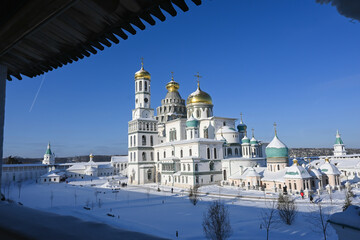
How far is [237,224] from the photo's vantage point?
14.3 meters

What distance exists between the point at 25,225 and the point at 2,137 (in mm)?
3927

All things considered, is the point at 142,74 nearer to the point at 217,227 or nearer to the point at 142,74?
the point at 142,74

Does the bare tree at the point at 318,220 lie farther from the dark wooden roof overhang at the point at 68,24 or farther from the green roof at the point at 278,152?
the green roof at the point at 278,152

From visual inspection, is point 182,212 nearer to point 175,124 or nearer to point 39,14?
point 39,14

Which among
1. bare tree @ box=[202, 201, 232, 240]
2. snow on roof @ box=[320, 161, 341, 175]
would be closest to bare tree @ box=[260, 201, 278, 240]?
bare tree @ box=[202, 201, 232, 240]

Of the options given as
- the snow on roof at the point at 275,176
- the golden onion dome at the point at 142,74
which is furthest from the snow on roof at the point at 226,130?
the golden onion dome at the point at 142,74

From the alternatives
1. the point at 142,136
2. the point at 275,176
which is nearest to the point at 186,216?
the point at 275,176

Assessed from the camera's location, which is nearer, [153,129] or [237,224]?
[237,224]

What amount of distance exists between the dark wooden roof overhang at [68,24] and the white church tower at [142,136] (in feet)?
115

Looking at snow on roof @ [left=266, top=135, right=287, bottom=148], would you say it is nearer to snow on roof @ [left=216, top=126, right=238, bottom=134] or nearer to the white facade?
the white facade

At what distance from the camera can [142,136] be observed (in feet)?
133

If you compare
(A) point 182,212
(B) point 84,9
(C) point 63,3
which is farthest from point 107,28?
(A) point 182,212

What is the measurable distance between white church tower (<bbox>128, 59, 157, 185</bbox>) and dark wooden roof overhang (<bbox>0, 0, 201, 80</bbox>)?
35.1 metres

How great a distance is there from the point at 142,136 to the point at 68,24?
3737 centimetres
